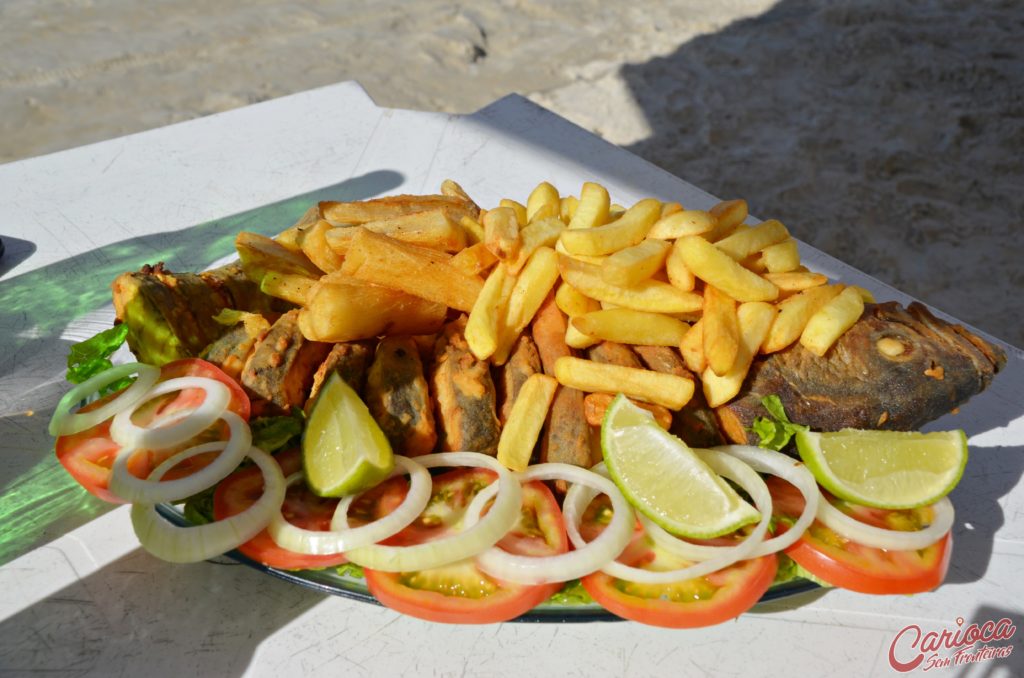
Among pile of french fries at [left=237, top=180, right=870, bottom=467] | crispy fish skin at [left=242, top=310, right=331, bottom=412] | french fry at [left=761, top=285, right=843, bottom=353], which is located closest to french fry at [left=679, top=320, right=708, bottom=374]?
pile of french fries at [left=237, top=180, right=870, bottom=467]

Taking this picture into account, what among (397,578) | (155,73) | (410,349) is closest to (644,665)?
(397,578)

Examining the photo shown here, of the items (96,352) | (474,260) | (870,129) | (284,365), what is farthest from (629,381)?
(870,129)

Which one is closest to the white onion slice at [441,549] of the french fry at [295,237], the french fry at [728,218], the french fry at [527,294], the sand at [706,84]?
the french fry at [527,294]

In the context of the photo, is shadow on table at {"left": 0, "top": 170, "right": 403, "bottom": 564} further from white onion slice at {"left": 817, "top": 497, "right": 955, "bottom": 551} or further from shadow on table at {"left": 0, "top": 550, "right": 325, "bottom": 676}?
white onion slice at {"left": 817, "top": 497, "right": 955, "bottom": 551}

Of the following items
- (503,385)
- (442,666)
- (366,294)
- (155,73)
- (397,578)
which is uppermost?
(366,294)

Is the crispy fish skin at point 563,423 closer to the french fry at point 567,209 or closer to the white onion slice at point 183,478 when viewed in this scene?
the french fry at point 567,209

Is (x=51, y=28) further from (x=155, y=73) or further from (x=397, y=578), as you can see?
(x=397, y=578)

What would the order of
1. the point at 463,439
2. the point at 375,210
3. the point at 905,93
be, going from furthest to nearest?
the point at 905,93
the point at 375,210
the point at 463,439

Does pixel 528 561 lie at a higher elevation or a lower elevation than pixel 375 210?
lower
